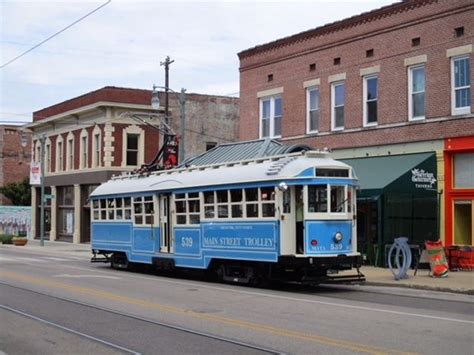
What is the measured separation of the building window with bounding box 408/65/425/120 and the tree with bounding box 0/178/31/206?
160ft

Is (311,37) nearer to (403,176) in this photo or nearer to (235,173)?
(403,176)

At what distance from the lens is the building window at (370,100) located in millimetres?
23969

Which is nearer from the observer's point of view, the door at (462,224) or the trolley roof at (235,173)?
the trolley roof at (235,173)

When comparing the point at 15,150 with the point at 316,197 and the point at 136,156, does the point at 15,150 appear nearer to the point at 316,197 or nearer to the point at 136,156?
the point at 136,156

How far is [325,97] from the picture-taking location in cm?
2573

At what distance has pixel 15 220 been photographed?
55625 millimetres

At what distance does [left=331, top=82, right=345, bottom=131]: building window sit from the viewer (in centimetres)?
2527

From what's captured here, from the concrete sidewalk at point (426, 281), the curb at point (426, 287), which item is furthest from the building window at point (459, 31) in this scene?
the curb at point (426, 287)

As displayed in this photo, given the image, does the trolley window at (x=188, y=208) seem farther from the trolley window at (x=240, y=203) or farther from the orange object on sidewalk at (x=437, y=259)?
the orange object on sidewalk at (x=437, y=259)

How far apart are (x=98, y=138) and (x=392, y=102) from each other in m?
24.0

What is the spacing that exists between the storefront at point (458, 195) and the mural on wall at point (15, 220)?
4034 cm

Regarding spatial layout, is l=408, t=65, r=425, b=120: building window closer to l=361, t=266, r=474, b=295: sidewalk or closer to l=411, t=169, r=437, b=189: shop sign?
l=411, t=169, r=437, b=189: shop sign

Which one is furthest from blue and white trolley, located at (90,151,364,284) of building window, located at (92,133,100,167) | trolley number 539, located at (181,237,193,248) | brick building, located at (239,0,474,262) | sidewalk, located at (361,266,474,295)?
building window, located at (92,133,100,167)

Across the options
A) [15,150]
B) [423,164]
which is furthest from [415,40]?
[15,150]
